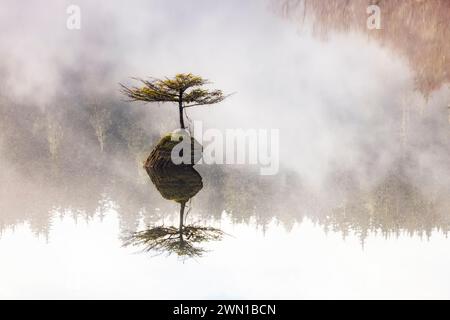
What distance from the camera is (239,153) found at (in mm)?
9891

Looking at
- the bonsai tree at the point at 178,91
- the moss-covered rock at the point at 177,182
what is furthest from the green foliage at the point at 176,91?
the moss-covered rock at the point at 177,182

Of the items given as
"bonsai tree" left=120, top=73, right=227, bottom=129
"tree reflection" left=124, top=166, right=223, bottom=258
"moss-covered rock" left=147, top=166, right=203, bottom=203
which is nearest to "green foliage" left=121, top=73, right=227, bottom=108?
"bonsai tree" left=120, top=73, right=227, bottom=129

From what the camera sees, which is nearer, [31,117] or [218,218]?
[218,218]

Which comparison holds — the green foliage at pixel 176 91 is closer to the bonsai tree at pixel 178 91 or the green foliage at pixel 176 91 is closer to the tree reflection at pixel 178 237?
the bonsai tree at pixel 178 91

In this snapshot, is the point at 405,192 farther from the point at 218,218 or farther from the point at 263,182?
the point at 218,218

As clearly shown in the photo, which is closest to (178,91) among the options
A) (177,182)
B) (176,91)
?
(176,91)

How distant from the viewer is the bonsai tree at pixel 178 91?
8.38m

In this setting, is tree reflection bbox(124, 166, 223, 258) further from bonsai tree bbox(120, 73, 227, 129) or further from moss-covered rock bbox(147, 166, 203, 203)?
bonsai tree bbox(120, 73, 227, 129)

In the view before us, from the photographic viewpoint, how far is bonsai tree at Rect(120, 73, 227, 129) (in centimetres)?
838

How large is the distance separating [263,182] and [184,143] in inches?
77.9

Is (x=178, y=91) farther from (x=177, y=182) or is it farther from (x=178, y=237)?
(x=178, y=237)

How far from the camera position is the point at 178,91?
28.6 feet

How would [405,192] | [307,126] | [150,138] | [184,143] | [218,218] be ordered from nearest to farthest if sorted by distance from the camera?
1. [218,218]
2. [405,192]
3. [184,143]
4. [150,138]
5. [307,126]

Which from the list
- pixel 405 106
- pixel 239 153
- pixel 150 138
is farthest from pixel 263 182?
pixel 405 106
